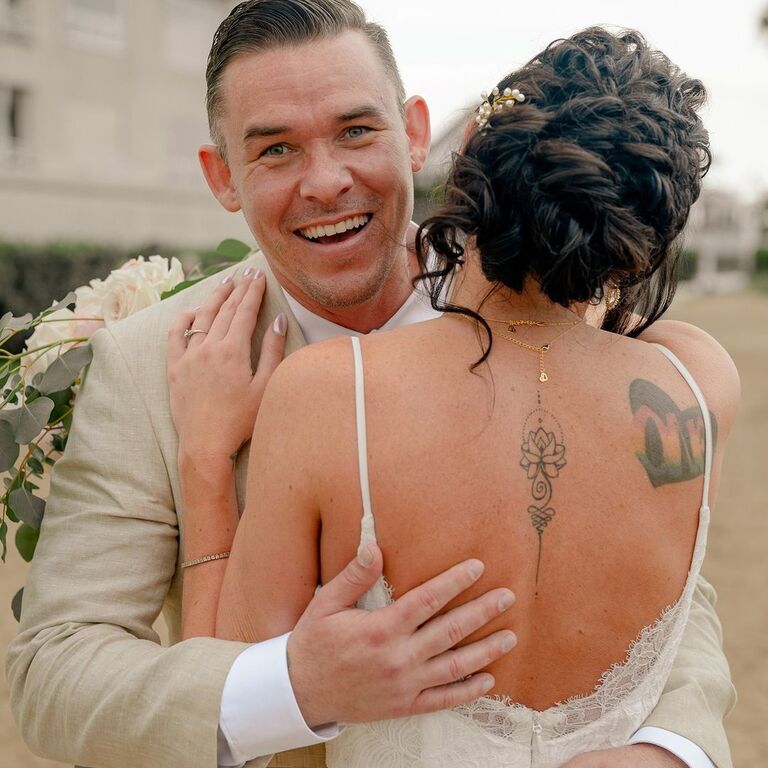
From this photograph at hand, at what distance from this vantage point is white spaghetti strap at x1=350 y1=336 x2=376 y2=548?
1.67 m

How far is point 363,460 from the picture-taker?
1.67 m

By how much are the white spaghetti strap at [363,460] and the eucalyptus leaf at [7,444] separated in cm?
102

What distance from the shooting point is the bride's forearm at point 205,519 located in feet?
6.91

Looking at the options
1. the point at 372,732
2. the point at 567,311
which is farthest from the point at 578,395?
the point at 372,732

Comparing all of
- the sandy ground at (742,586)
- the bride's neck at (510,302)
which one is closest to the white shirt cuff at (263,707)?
the bride's neck at (510,302)

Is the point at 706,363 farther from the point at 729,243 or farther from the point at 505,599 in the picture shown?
the point at 729,243

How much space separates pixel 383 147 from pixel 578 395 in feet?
3.51

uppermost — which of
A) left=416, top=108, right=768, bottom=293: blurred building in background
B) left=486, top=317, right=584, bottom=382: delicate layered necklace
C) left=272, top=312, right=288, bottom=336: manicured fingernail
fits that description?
left=486, top=317, right=584, bottom=382: delicate layered necklace

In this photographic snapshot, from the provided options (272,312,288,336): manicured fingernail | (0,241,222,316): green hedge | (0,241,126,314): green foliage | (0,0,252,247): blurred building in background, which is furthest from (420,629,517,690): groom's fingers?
(0,0,252,247): blurred building in background

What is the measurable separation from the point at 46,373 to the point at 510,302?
1.18 metres

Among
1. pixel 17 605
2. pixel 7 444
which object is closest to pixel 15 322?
pixel 7 444

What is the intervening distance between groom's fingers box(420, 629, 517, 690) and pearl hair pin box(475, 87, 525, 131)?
37.0 inches

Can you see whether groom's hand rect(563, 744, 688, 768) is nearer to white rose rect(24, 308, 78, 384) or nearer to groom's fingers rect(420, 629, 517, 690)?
groom's fingers rect(420, 629, 517, 690)

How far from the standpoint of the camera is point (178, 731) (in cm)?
188
